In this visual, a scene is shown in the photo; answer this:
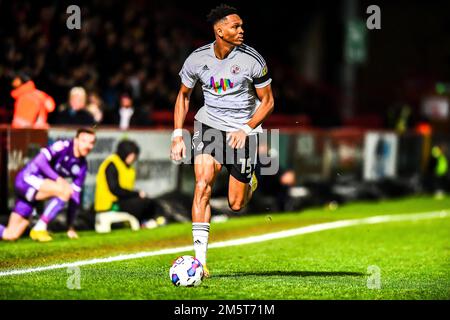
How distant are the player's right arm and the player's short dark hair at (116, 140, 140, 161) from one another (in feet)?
16.8

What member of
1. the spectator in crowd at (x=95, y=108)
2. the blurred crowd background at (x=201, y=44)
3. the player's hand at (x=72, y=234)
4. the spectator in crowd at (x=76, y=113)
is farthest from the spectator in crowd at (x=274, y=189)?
the player's hand at (x=72, y=234)

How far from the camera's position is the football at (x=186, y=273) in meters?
8.58

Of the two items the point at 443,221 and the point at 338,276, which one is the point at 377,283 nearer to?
the point at 338,276

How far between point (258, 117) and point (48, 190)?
175 inches

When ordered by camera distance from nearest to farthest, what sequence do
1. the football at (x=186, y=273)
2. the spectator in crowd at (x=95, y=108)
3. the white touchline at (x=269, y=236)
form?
1. the football at (x=186, y=273)
2. the white touchline at (x=269, y=236)
3. the spectator in crowd at (x=95, y=108)

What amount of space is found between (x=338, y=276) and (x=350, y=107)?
1710cm

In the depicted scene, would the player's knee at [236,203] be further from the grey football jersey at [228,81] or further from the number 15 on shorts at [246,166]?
the grey football jersey at [228,81]

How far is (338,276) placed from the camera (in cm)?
976

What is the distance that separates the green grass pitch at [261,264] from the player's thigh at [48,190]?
1.82 ft

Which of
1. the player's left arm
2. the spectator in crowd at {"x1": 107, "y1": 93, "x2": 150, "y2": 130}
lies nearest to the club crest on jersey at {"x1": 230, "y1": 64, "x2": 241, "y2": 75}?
the player's left arm

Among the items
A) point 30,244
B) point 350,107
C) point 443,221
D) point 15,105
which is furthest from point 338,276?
point 350,107

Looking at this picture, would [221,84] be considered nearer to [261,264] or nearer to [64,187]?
[261,264]

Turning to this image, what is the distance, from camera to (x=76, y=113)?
1473 centimetres

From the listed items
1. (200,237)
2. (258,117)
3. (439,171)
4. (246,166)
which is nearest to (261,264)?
(246,166)
